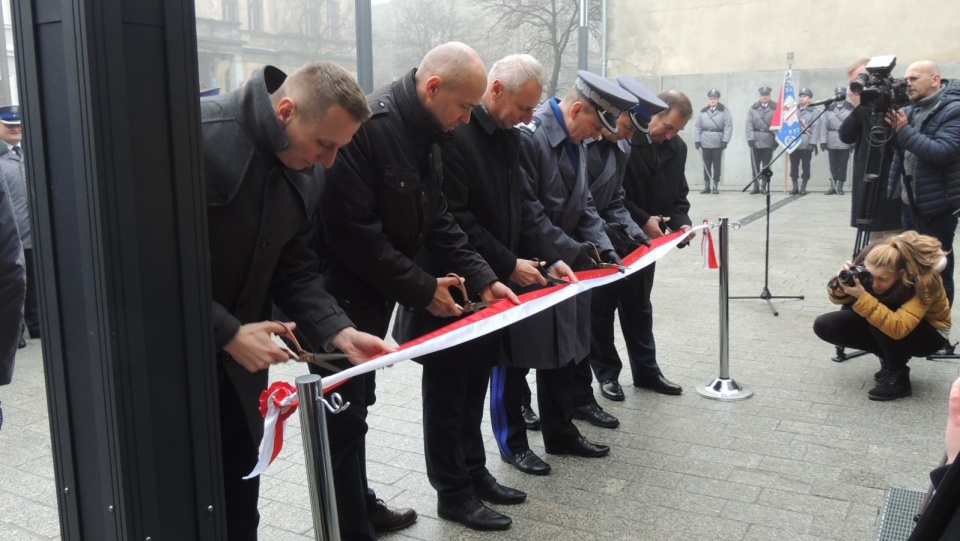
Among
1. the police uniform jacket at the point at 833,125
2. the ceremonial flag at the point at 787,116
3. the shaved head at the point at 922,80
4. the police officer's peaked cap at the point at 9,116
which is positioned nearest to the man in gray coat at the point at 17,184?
the police officer's peaked cap at the point at 9,116

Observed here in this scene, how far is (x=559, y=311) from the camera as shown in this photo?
161 inches

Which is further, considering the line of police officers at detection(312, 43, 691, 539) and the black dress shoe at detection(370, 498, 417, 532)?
the black dress shoe at detection(370, 498, 417, 532)

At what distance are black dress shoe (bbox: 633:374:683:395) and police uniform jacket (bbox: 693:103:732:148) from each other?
14.6 meters

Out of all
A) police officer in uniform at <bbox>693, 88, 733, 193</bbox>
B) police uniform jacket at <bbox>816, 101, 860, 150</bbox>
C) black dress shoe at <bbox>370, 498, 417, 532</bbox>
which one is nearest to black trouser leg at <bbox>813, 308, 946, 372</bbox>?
black dress shoe at <bbox>370, 498, 417, 532</bbox>

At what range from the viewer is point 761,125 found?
18.7 meters

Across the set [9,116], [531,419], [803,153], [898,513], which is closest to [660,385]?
[531,419]

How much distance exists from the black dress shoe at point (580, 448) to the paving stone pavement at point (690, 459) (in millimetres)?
57

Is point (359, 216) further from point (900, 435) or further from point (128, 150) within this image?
point (900, 435)

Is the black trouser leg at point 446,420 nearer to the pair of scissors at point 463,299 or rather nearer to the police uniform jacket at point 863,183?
the pair of scissors at point 463,299

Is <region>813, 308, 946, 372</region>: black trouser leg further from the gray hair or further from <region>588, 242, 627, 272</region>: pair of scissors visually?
the gray hair

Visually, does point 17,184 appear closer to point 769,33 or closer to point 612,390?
point 612,390

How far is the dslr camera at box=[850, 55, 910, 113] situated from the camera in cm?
600

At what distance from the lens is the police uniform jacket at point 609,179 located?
189 inches

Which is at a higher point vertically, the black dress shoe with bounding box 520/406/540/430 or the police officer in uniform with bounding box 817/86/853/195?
the police officer in uniform with bounding box 817/86/853/195
